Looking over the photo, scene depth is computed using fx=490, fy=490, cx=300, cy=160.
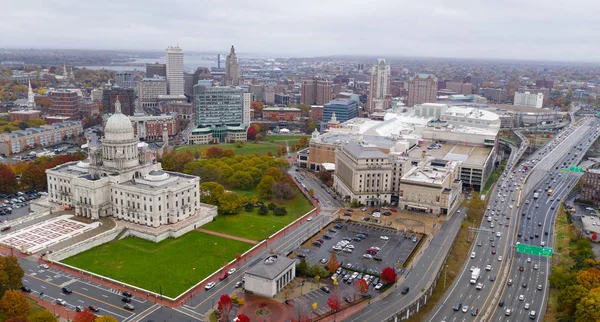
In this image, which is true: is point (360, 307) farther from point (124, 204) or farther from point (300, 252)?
point (124, 204)

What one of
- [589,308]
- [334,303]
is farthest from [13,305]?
[589,308]

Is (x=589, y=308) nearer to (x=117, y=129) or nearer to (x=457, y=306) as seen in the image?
(x=457, y=306)

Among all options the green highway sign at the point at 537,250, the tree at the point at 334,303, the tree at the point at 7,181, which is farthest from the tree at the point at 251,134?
the tree at the point at 334,303

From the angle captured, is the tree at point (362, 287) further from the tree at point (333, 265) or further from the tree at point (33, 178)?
the tree at point (33, 178)

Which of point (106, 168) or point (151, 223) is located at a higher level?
point (106, 168)

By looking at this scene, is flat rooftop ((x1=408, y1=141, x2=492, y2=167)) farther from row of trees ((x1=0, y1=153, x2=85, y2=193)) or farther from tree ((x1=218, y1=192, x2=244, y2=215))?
row of trees ((x1=0, y1=153, x2=85, y2=193))

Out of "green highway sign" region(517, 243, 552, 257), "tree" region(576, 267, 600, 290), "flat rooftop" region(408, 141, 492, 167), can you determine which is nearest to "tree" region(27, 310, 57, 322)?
"tree" region(576, 267, 600, 290)

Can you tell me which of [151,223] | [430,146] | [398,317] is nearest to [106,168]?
[151,223]

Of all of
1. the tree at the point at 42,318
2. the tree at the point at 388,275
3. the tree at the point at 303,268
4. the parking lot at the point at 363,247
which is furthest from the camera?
the parking lot at the point at 363,247
